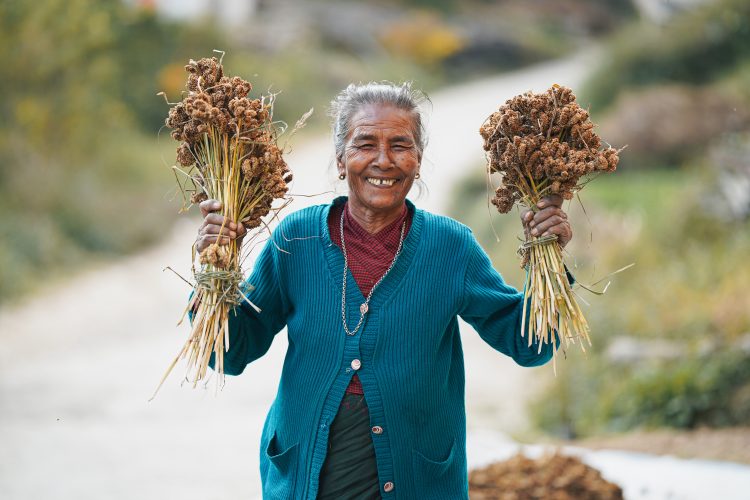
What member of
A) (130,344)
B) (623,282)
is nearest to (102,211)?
(130,344)

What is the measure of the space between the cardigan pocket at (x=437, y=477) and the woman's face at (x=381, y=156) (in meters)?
0.69

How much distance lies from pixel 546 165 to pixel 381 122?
1.51 feet

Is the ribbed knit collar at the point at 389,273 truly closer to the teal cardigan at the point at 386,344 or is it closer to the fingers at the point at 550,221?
the teal cardigan at the point at 386,344

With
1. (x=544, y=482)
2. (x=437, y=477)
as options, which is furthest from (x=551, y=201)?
(x=544, y=482)

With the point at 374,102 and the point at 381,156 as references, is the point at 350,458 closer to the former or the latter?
the point at 381,156

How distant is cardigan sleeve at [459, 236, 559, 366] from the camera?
2.48 metres

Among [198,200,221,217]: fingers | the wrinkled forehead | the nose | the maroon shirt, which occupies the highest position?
the wrinkled forehead

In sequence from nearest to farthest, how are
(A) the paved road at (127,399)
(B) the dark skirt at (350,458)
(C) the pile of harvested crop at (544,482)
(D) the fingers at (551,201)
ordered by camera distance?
1. (B) the dark skirt at (350,458)
2. (D) the fingers at (551,201)
3. (C) the pile of harvested crop at (544,482)
4. (A) the paved road at (127,399)

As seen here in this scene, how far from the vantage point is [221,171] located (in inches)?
98.8

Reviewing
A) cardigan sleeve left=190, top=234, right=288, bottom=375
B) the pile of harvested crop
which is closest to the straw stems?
cardigan sleeve left=190, top=234, right=288, bottom=375

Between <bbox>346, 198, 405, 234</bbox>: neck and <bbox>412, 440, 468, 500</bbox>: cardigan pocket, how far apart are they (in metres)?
0.62

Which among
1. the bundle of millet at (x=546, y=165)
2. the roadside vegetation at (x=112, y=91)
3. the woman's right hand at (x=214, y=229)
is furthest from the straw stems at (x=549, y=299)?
the roadside vegetation at (x=112, y=91)

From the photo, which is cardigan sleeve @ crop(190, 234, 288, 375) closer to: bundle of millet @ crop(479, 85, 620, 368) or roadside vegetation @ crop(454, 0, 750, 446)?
bundle of millet @ crop(479, 85, 620, 368)

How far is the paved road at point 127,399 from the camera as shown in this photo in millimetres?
4949
